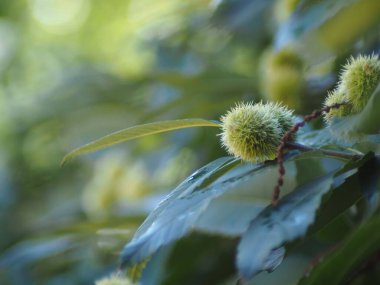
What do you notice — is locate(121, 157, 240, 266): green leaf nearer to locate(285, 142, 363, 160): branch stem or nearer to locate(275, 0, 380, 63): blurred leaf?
locate(285, 142, 363, 160): branch stem

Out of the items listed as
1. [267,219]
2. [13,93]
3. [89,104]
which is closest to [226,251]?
[89,104]

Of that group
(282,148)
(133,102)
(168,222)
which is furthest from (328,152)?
(133,102)

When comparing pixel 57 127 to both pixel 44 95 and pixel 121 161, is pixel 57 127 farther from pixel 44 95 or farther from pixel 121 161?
pixel 121 161

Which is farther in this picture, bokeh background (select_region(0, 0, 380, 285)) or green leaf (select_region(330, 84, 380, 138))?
bokeh background (select_region(0, 0, 380, 285))

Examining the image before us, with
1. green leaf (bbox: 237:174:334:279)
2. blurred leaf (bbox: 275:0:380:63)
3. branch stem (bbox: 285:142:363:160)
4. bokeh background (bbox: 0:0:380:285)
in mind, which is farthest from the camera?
bokeh background (bbox: 0:0:380:285)

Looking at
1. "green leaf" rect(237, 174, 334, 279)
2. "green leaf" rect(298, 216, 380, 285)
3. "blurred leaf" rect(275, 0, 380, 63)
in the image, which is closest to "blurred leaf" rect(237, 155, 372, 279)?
"green leaf" rect(237, 174, 334, 279)

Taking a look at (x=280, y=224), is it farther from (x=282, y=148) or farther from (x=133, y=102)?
(x=133, y=102)

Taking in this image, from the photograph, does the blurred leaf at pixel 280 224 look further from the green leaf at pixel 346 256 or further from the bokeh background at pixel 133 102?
the bokeh background at pixel 133 102
